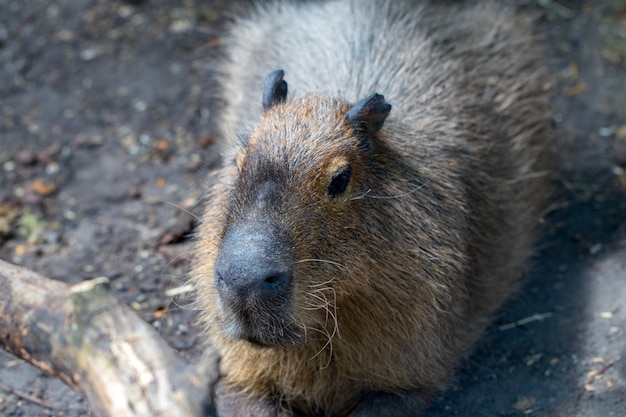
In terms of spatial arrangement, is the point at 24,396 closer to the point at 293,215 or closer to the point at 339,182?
the point at 293,215

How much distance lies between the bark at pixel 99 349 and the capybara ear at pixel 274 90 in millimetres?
1440

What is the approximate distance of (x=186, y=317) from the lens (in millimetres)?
5277

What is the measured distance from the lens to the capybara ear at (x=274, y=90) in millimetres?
4227

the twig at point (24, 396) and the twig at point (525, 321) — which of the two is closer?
the twig at point (24, 396)

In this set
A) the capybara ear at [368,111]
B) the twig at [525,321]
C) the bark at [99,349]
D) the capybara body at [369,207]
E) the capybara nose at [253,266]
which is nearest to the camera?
the bark at [99,349]

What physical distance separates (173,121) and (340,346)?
11.7 ft

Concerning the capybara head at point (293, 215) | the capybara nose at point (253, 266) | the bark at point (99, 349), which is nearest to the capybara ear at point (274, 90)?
the capybara head at point (293, 215)

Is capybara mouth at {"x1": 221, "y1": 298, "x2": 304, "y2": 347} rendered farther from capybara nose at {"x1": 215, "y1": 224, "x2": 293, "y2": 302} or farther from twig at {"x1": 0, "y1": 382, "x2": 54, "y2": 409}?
twig at {"x1": 0, "y1": 382, "x2": 54, "y2": 409}

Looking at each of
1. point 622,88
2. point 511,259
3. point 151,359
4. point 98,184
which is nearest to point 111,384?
point 151,359

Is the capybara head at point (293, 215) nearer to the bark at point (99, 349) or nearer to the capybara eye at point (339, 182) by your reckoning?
the capybara eye at point (339, 182)

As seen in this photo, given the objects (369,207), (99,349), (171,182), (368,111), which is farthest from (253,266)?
(171,182)

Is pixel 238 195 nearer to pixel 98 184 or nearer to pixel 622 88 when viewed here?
pixel 98 184

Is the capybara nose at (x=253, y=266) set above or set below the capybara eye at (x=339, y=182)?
below

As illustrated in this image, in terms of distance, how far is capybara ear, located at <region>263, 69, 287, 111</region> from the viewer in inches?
166
